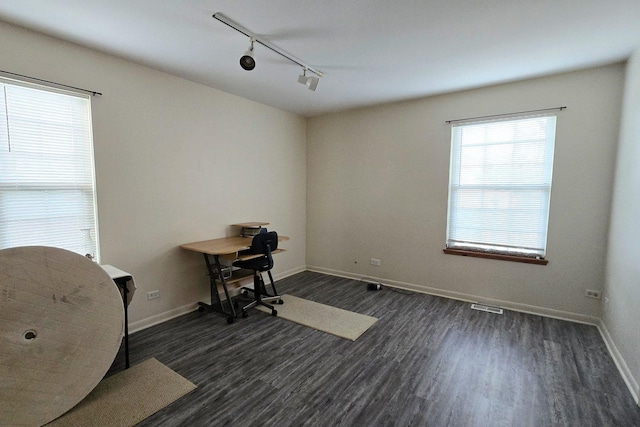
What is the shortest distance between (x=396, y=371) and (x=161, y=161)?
121 inches

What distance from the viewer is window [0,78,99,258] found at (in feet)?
7.27

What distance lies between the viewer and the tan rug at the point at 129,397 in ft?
5.78

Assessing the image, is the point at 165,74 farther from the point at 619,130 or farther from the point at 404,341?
the point at 619,130

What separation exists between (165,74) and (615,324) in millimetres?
4987

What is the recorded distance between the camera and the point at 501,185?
11.3 ft

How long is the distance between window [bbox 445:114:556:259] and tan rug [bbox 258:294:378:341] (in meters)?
1.72

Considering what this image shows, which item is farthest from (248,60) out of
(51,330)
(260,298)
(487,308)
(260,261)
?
(487,308)

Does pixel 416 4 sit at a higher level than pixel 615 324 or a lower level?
higher

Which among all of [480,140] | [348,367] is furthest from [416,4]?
[348,367]

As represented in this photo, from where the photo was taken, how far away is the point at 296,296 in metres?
3.87

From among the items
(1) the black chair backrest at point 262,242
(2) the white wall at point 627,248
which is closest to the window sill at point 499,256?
(2) the white wall at point 627,248

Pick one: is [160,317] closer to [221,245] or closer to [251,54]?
[221,245]

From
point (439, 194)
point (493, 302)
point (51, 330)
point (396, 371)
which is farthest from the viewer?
point (439, 194)

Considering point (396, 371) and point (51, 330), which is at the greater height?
point (51, 330)
